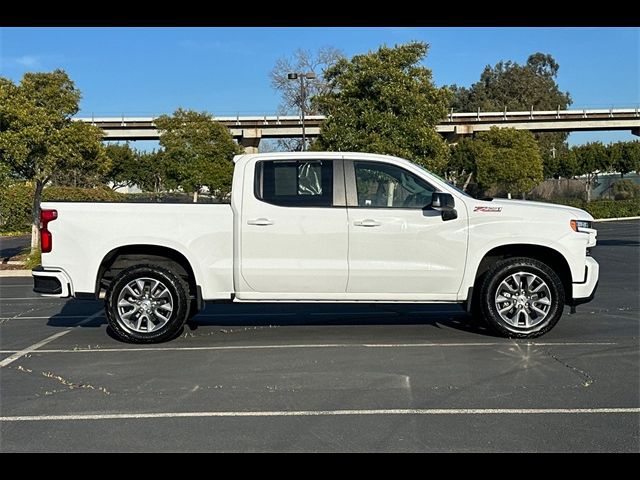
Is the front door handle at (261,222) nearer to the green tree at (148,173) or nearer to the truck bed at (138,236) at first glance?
the truck bed at (138,236)


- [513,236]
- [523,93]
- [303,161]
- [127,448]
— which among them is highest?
[523,93]

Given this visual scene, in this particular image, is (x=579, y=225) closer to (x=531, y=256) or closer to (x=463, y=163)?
(x=531, y=256)

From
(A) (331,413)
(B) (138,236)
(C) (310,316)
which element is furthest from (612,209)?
(A) (331,413)

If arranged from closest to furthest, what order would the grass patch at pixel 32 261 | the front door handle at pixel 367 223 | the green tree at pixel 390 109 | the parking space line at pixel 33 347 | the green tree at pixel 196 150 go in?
the parking space line at pixel 33 347 < the front door handle at pixel 367 223 < the grass patch at pixel 32 261 < the green tree at pixel 390 109 < the green tree at pixel 196 150

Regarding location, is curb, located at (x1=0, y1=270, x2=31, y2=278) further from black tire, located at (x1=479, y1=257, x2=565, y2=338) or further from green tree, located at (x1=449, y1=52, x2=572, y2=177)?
green tree, located at (x1=449, y1=52, x2=572, y2=177)

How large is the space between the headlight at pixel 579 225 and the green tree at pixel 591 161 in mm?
46720

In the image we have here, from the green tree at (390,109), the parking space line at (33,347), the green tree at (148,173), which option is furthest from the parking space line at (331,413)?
the green tree at (148,173)

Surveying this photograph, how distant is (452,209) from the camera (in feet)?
22.6

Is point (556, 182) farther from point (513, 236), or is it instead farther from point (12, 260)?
point (513, 236)

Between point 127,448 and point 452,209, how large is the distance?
165 inches

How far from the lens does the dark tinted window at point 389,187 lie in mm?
7031

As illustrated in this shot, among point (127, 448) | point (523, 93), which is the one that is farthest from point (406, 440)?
point (523, 93)

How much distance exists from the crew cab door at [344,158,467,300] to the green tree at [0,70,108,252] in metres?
11.0
